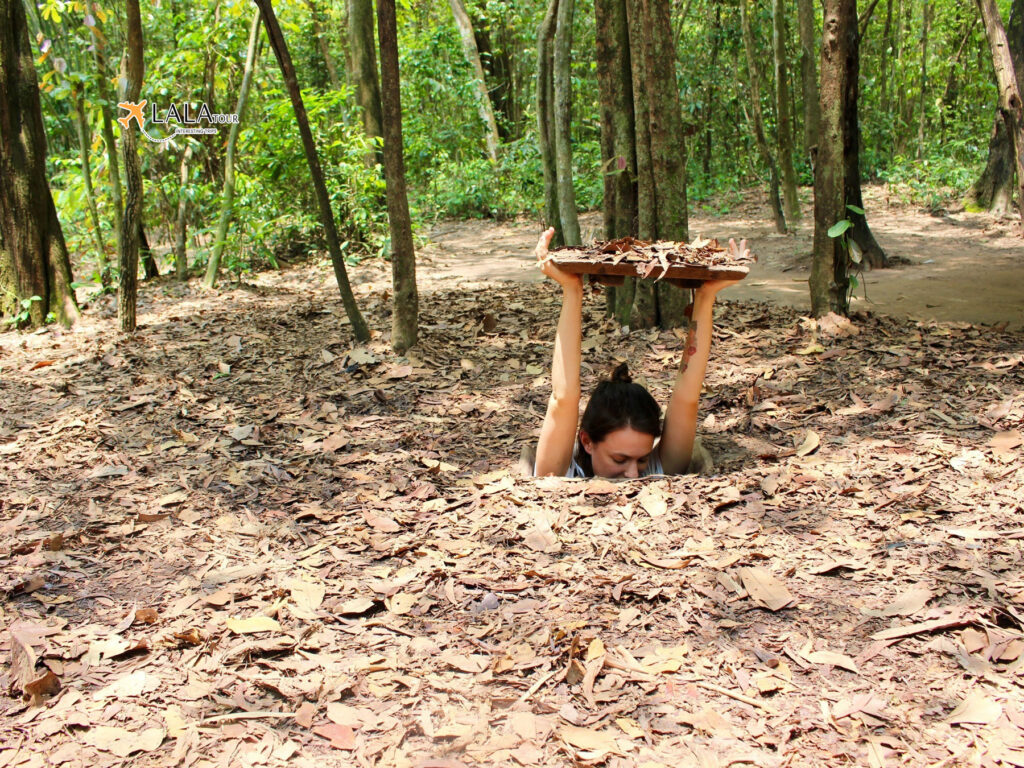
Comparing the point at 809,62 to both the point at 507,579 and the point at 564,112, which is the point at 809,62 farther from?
the point at 507,579

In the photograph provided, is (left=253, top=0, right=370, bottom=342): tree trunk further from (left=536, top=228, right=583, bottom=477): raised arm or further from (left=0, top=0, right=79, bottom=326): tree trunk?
(left=0, top=0, right=79, bottom=326): tree trunk

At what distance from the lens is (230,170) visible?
8859 mm

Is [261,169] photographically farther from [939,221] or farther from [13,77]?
[939,221]

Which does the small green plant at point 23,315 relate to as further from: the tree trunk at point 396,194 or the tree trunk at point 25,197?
the tree trunk at point 396,194

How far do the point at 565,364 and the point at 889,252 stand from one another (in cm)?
711

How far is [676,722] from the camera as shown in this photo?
224 cm

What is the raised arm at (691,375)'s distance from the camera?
12.0ft

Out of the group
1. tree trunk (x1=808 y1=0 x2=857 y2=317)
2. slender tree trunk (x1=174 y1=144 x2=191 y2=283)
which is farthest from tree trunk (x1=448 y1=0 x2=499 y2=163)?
tree trunk (x1=808 y1=0 x2=857 y2=317)

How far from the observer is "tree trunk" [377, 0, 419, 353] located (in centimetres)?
526

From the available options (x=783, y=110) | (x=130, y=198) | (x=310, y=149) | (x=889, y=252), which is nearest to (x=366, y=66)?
(x=130, y=198)

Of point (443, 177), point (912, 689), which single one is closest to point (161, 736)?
point (912, 689)

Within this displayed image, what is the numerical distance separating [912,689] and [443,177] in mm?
14335

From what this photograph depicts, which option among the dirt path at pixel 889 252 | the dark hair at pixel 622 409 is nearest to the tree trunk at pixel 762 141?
the dirt path at pixel 889 252

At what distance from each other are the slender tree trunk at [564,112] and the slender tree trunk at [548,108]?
36 centimetres
